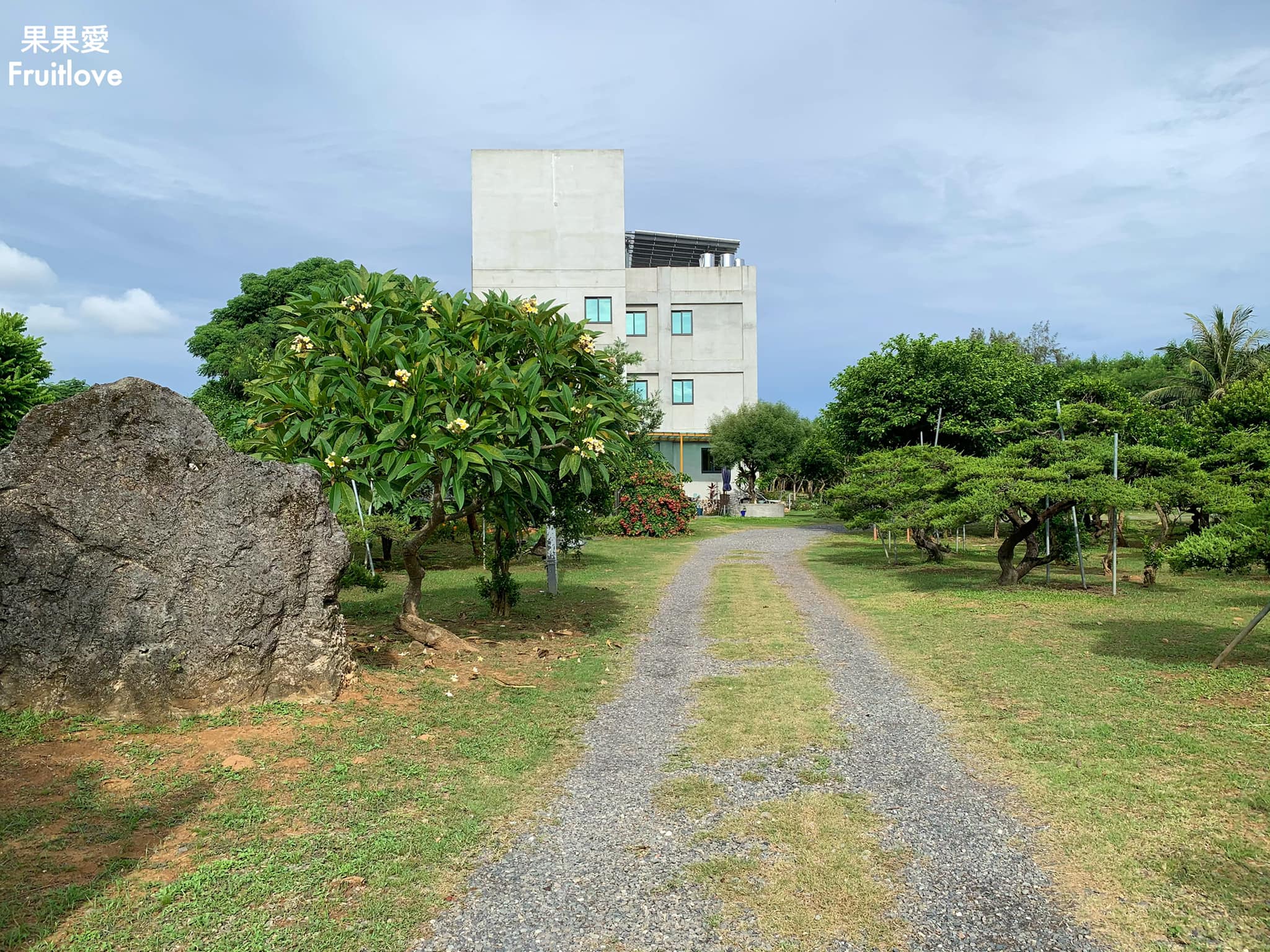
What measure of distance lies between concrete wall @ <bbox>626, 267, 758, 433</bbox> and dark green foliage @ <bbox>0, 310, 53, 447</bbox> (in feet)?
96.7

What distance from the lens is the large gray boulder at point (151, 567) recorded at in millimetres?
5926

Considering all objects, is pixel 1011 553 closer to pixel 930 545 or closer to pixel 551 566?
pixel 930 545

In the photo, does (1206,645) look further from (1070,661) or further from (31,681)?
(31,681)

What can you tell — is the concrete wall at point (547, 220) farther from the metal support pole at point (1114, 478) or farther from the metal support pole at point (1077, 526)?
the metal support pole at point (1114, 478)

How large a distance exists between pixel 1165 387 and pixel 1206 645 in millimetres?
34251

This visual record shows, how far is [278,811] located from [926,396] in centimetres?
2297

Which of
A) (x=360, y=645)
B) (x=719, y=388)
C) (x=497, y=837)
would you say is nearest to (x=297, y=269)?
(x=719, y=388)

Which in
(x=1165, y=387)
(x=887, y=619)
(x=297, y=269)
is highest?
(x=297, y=269)

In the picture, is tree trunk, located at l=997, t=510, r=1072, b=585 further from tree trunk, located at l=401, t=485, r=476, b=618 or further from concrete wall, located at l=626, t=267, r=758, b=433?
concrete wall, located at l=626, t=267, r=758, b=433

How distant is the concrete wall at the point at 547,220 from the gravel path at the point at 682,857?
1402 inches

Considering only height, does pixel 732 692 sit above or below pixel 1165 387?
below

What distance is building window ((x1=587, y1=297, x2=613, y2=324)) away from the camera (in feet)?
138

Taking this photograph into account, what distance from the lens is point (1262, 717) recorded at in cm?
680

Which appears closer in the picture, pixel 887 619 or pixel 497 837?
pixel 497 837
